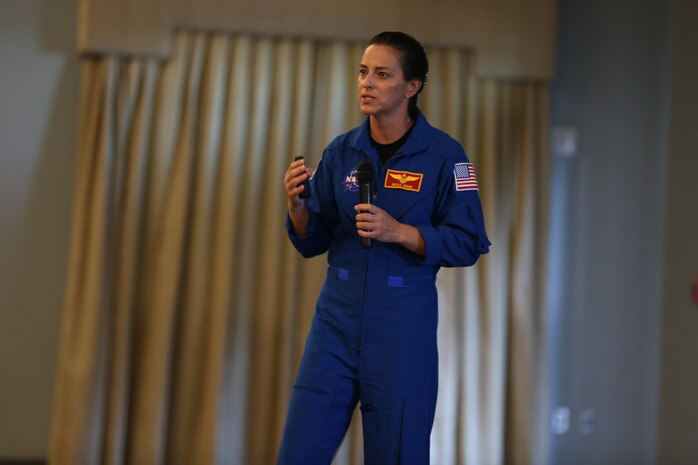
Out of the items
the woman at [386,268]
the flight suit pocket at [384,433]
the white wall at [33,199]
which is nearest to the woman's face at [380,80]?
the woman at [386,268]

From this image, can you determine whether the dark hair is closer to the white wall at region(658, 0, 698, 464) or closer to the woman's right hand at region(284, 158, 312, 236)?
the woman's right hand at region(284, 158, 312, 236)

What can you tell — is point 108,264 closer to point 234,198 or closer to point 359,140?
point 234,198

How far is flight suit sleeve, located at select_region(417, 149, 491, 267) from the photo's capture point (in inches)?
91.0

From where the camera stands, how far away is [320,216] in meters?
2.50

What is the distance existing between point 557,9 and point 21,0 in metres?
2.38

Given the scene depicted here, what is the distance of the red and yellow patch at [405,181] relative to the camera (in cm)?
236

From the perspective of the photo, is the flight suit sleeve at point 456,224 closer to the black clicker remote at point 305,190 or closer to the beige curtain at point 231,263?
the black clicker remote at point 305,190

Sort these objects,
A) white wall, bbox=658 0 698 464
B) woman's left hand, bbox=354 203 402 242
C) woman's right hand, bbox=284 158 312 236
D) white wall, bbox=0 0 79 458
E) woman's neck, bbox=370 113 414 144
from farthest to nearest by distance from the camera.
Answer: white wall, bbox=0 0 79 458 → white wall, bbox=658 0 698 464 → woman's neck, bbox=370 113 414 144 → woman's right hand, bbox=284 158 312 236 → woman's left hand, bbox=354 203 402 242

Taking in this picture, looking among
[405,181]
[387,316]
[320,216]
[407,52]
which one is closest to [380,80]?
[407,52]

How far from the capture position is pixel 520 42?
3854 mm

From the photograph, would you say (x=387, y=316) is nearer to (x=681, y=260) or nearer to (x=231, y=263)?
(x=231, y=263)

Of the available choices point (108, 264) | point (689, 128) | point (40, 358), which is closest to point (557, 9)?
point (689, 128)

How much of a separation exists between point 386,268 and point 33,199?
7.17 feet

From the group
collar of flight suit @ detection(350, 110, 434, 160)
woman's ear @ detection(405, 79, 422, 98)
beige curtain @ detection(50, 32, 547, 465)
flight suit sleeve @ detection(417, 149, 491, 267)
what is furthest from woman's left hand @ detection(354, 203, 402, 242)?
beige curtain @ detection(50, 32, 547, 465)
